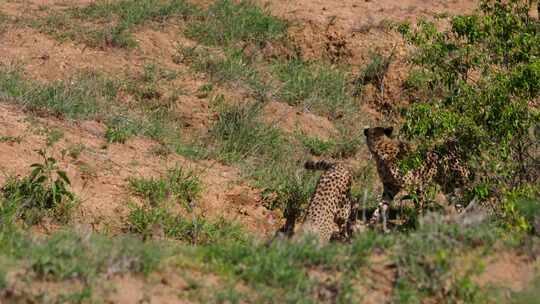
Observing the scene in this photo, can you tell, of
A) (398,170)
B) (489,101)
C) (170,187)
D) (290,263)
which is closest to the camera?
(290,263)

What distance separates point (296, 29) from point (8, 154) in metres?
5.40

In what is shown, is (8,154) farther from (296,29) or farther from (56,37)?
(296,29)

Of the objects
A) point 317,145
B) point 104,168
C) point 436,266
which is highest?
point 436,266

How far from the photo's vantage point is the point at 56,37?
409 inches

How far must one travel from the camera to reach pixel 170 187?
773 centimetres

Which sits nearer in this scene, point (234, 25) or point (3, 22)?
point (3, 22)

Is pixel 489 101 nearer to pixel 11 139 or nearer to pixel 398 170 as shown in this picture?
pixel 398 170

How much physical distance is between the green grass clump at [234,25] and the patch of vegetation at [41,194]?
181 inches

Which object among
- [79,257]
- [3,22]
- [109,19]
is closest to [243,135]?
[109,19]

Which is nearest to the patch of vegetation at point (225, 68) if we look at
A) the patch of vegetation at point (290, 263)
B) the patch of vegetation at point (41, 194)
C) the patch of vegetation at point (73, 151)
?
the patch of vegetation at point (73, 151)

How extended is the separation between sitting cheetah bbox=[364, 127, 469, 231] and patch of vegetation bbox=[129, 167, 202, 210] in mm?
1648

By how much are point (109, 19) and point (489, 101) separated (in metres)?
Result: 5.85

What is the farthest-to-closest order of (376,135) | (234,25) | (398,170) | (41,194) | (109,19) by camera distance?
(234,25)
(109,19)
(376,135)
(398,170)
(41,194)

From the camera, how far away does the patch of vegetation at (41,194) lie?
6785 millimetres
